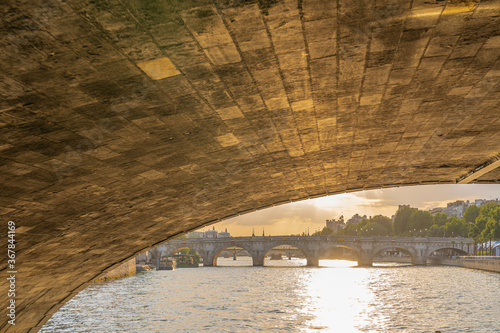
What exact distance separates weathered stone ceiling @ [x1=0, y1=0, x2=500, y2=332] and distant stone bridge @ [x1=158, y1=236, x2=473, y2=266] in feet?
314

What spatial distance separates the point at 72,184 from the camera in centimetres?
1313

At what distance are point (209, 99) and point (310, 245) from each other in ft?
355

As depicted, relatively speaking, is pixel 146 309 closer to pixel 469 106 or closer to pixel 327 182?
pixel 327 182

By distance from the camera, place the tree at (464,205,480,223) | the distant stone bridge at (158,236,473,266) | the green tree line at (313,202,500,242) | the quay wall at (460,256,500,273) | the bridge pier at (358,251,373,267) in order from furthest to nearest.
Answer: the tree at (464,205,480,223) < the bridge pier at (358,251,373,267) < the distant stone bridge at (158,236,473,266) < the green tree line at (313,202,500,242) < the quay wall at (460,256,500,273)

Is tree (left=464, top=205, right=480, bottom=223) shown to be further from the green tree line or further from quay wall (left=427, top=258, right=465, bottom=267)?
quay wall (left=427, top=258, right=465, bottom=267)

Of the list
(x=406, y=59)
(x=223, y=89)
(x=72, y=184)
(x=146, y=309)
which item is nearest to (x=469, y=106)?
(x=406, y=59)

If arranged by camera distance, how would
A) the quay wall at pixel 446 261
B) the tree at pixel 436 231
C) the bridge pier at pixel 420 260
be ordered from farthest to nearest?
the tree at pixel 436 231 → the bridge pier at pixel 420 260 → the quay wall at pixel 446 261

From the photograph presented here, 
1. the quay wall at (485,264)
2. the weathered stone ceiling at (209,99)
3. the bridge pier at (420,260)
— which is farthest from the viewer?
the bridge pier at (420,260)

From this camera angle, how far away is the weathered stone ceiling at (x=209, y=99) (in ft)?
25.1

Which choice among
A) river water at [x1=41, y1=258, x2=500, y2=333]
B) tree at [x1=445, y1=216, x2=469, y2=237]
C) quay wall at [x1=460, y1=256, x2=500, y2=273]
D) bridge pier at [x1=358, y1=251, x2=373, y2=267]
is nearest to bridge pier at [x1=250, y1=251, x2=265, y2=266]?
bridge pier at [x1=358, y1=251, x2=373, y2=267]

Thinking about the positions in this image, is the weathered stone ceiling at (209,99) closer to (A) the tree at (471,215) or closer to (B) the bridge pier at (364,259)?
(B) the bridge pier at (364,259)

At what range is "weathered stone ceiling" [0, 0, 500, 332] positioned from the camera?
7.64 m

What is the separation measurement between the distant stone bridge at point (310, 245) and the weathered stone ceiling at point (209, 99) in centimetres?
9562

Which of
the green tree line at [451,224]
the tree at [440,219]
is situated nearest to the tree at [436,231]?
the green tree line at [451,224]
